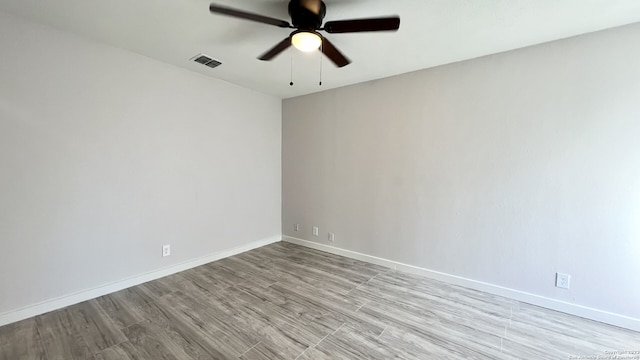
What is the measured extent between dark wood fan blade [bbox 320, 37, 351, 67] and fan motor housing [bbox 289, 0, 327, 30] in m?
0.13

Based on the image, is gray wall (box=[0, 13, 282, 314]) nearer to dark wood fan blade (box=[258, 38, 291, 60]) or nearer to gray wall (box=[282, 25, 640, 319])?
dark wood fan blade (box=[258, 38, 291, 60])

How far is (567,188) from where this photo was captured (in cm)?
233

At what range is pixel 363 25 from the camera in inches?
67.6

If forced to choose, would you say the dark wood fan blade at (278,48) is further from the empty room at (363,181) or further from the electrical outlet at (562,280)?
the electrical outlet at (562,280)

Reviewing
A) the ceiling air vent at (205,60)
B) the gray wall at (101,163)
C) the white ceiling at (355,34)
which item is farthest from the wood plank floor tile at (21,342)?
the ceiling air vent at (205,60)

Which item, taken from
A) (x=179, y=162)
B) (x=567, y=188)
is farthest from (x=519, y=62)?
(x=179, y=162)

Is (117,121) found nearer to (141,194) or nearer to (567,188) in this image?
(141,194)

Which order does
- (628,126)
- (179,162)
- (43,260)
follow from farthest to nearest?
(179,162), (43,260), (628,126)

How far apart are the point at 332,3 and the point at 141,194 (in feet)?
9.01

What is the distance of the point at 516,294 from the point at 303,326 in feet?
7.15

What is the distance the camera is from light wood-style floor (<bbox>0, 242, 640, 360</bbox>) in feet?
6.02

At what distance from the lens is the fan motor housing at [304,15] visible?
176cm

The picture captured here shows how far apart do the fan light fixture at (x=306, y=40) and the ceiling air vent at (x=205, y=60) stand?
1.40 metres

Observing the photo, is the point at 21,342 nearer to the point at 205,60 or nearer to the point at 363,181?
the point at 205,60
